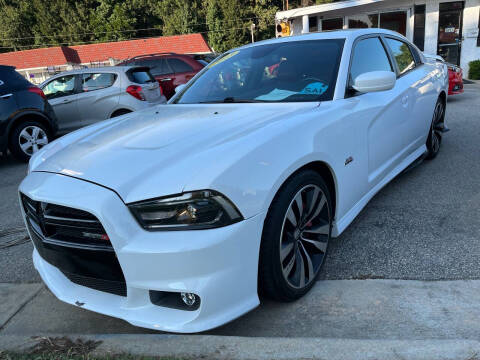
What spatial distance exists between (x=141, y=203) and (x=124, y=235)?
17cm

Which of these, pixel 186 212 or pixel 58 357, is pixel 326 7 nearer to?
pixel 186 212

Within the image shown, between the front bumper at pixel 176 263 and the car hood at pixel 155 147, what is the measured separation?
111 mm

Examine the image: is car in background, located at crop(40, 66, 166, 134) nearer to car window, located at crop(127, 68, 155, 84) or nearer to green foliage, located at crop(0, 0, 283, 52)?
car window, located at crop(127, 68, 155, 84)

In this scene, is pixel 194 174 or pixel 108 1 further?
pixel 108 1

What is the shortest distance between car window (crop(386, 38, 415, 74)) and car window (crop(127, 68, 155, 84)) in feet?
18.0

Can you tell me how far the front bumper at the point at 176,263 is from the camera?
1894 millimetres

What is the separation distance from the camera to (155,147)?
7.63 feet

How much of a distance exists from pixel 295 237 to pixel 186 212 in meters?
0.77

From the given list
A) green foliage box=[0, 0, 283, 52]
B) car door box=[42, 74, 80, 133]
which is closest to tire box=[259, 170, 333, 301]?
car door box=[42, 74, 80, 133]

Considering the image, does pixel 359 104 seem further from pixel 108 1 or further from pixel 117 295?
pixel 108 1

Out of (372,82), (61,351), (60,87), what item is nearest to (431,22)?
(60,87)

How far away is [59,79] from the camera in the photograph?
28.5ft

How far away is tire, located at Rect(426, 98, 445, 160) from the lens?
4879 millimetres

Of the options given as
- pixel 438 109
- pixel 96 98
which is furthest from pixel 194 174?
pixel 96 98
